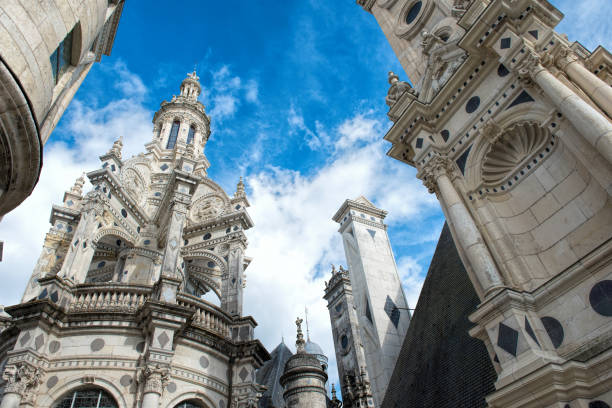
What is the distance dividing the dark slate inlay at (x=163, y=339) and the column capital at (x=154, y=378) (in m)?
0.61

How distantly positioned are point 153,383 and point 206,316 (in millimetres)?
3091

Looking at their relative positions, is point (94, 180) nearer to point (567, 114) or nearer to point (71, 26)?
point (71, 26)

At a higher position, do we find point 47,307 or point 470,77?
point 470,77

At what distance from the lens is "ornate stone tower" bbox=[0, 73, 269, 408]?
10.8m

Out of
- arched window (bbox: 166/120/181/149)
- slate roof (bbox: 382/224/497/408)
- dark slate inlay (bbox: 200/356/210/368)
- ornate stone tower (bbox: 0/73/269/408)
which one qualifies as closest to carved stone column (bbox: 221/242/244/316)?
ornate stone tower (bbox: 0/73/269/408)

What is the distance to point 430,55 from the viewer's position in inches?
481

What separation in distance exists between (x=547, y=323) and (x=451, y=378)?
17.7ft

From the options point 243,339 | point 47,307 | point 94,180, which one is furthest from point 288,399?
point 94,180

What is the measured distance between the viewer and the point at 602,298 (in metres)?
6.24

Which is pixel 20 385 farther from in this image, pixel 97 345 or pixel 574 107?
pixel 574 107

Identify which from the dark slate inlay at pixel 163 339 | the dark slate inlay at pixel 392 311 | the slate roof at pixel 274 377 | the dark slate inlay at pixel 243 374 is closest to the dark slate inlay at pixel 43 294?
the dark slate inlay at pixel 163 339

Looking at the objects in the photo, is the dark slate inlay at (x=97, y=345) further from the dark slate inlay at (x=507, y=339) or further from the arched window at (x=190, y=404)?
the dark slate inlay at (x=507, y=339)

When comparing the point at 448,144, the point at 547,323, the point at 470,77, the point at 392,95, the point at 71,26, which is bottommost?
the point at 547,323

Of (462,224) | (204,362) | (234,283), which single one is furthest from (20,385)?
(462,224)
